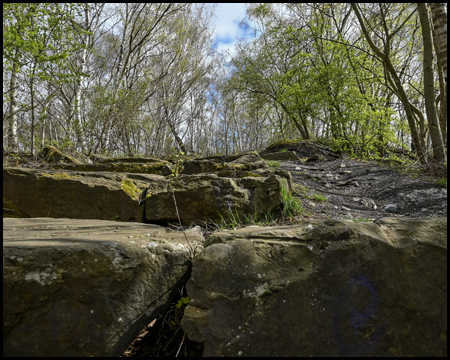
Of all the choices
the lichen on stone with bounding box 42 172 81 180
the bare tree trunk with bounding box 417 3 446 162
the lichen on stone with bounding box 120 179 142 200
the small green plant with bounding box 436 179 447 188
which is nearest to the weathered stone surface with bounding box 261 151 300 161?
the bare tree trunk with bounding box 417 3 446 162

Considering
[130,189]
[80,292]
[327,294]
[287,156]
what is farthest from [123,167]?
[287,156]

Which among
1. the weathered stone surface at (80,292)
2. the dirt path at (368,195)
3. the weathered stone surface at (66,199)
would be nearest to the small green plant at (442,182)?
the dirt path at (368,195)

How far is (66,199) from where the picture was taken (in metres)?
3.17

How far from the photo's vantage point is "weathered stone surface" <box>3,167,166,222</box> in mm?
3156

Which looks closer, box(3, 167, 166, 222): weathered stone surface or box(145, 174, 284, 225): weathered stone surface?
box(145, 174, 284, 225): weathered stone surface

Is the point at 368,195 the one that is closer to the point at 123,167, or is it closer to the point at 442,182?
the point at 442,182

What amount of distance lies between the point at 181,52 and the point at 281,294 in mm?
15304

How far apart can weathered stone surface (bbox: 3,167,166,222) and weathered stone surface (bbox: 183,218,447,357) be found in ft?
6.10

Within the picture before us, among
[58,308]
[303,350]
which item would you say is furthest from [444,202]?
[58,308]

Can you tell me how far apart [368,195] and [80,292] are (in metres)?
4.72

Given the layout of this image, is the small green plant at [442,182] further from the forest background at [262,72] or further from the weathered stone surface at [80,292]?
the weathered stone surface at [80,292]

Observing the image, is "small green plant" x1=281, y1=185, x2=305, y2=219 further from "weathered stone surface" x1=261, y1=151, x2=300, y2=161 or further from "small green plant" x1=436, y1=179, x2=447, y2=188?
"weathered stone surface" x1=261, y1=151, x2=300, y2=161

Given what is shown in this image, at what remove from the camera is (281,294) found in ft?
4.90

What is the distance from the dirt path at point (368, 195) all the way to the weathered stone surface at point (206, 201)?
784 millimetres
